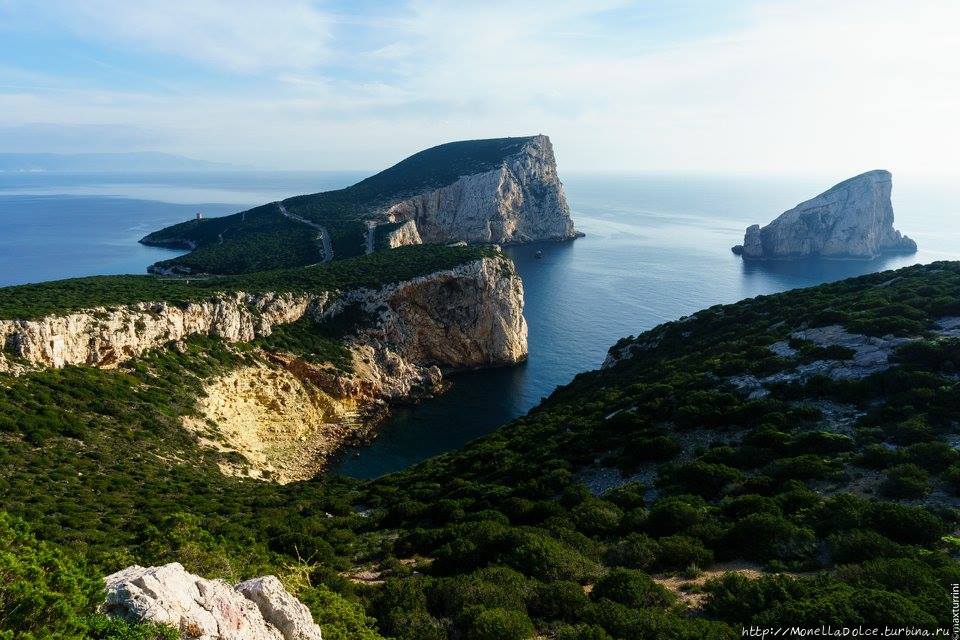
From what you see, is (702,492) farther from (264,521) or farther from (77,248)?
(77,248)

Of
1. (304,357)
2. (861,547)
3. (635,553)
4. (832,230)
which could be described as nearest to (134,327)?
(304,357)

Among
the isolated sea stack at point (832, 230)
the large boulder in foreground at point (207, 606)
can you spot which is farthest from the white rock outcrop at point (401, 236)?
the isolated sea stack at point (832, 230)

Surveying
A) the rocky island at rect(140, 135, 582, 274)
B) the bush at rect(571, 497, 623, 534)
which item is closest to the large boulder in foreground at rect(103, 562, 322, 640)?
the bush at rect(571, 497, 623, 534)

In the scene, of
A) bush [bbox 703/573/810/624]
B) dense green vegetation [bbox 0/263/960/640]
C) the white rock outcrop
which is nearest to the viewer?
bush [bbox 703/573/810/624]

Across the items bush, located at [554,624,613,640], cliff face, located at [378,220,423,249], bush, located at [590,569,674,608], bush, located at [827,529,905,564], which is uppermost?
cliff face, located at [378,220,423,249]

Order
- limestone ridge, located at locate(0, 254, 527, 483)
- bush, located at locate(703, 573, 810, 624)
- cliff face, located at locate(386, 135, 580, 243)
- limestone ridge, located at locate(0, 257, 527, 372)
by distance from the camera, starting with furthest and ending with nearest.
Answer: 1. cliff face, located at locate(386, 135, 580, 243)
2. limestone ridge, located at locate(0, 254, 527, 483)
3. limestone ridge, located at locate(0, 257, 527, 372)
4. bush, located at locate(703, 573, 810, 624)

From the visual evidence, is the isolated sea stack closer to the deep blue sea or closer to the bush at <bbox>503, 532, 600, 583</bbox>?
the deep blue sea

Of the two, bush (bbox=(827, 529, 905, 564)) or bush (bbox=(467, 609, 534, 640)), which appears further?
bush (bbox=(827, 529, 905, 564))

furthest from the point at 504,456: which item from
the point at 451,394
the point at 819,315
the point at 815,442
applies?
the point at 451,394
